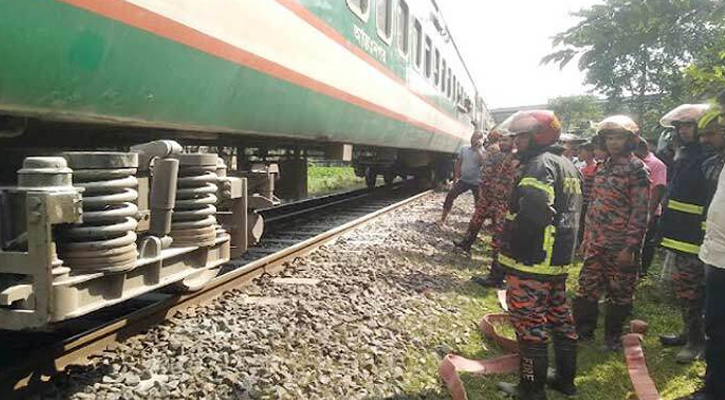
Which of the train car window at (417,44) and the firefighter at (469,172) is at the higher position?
the train car window at (417,44)

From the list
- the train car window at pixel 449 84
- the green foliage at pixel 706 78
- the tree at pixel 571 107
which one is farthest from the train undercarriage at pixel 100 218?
the tree at pixel 571 107

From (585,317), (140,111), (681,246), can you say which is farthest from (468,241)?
(140,111)

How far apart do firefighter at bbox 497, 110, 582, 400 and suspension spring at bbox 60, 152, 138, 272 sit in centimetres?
218

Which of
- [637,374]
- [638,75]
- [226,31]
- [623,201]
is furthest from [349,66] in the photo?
[638,75]

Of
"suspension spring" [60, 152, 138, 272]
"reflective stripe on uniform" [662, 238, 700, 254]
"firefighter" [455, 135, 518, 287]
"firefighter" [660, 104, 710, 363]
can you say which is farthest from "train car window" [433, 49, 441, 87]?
"suspension spring" [60, 152, 138, 272]

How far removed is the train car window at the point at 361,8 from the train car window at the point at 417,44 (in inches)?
125

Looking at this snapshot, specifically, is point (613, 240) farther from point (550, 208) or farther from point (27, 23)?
point (27, 23)

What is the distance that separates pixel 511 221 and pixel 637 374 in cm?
143

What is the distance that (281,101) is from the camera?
4586 millimetres

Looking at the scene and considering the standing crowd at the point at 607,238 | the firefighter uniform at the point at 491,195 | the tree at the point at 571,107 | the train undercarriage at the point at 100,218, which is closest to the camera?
the train undercarriage at the point at 100,218

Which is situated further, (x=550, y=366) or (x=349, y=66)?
(x=349, y=66)

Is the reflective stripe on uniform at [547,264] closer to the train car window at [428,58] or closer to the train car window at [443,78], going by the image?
the train car window at [428,58]

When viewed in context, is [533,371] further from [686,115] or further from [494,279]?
[494,279]

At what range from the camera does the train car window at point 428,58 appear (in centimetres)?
1096
